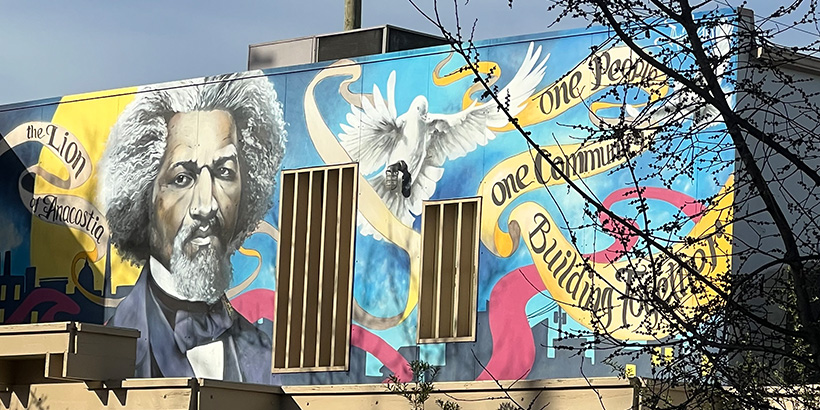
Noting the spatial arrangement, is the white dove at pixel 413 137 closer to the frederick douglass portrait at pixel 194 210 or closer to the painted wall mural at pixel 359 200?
the painted wall mural at pixel 359 200

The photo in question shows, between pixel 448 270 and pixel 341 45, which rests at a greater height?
pixel 341 45

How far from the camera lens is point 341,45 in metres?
17.6

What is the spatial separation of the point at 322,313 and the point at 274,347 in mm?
797

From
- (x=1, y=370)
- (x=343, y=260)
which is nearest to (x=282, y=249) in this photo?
(x=343, y=260)

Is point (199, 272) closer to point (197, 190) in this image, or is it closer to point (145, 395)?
point (197, 190)

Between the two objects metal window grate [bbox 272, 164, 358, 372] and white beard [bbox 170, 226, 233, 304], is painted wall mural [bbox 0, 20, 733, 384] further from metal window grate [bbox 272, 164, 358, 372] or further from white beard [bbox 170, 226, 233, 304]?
metal window grate [bbox 272, 164, 358, 372]

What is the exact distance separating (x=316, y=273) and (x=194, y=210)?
89.1 inches

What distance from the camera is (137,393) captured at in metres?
11.6

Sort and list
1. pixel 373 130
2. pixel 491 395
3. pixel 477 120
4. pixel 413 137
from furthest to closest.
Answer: pixel 373 130
pixel 413 137
pixel 477 120
pixel 491 395

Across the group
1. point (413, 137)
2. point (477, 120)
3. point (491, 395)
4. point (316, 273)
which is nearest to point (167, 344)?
point (316, 273)

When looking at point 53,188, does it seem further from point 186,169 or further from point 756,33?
point 756,33

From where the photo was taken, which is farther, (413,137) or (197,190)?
(197,190)

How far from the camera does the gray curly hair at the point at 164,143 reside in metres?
17.5

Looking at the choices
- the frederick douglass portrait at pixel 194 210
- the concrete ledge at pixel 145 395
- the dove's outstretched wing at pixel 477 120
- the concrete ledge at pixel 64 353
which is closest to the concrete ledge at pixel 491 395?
the concrete ledge at pixel 145 395
